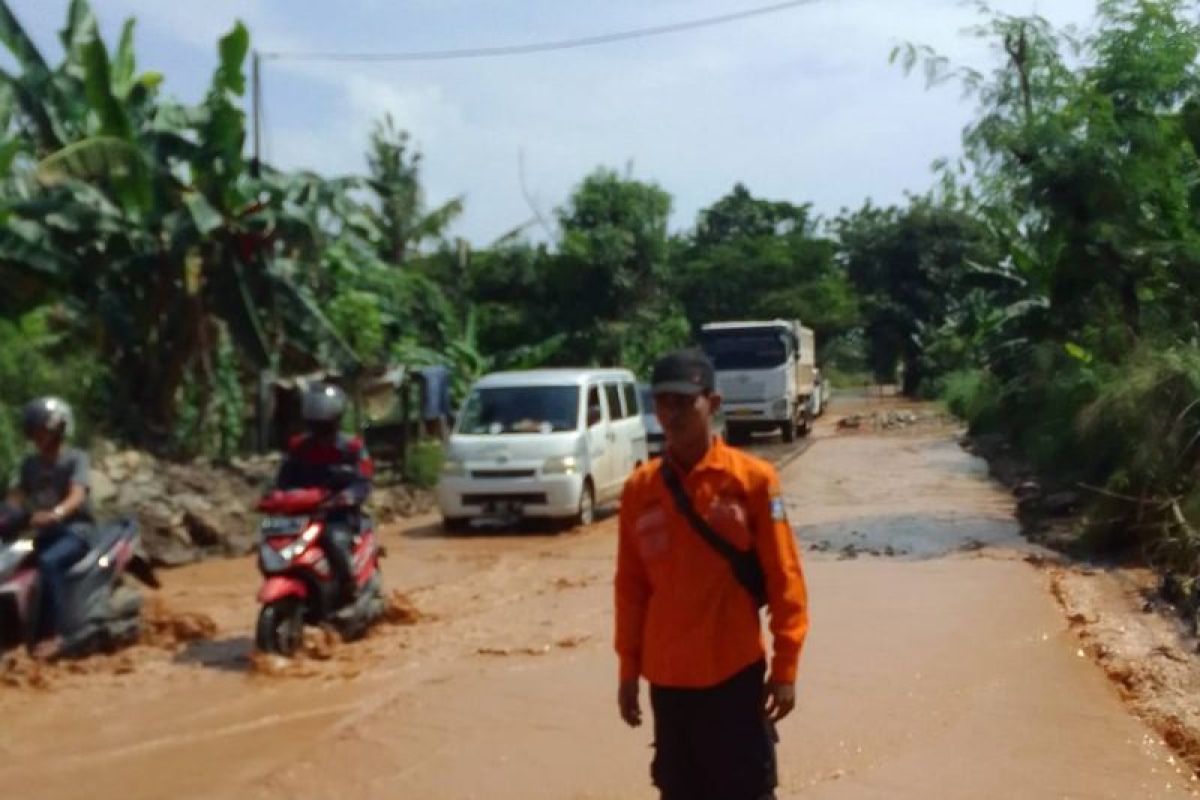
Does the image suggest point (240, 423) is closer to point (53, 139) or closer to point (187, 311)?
point (187, 311)

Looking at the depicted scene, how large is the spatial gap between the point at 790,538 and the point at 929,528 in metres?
12.5

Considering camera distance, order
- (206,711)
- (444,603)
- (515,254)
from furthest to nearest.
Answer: (515,254) → (444,603) → (206,711)

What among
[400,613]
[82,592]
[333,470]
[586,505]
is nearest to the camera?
[82,592]

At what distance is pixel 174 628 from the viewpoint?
1009 cm

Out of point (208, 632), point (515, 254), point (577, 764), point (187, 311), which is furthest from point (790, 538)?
point (515, 254)

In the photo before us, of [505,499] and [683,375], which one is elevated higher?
[683,375]

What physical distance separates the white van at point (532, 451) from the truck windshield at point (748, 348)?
14.5 m

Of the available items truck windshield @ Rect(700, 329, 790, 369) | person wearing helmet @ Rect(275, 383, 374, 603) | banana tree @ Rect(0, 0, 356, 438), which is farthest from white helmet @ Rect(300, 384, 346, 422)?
truck windshield @ Rect(700, 329, 790, 369)

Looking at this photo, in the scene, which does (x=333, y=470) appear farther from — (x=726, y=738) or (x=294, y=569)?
(x=726, y=738)

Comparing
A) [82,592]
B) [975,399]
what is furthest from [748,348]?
[82,592]

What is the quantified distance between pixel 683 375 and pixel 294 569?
205 inches

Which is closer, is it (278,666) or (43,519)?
(43,519)

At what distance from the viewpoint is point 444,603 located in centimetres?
1172

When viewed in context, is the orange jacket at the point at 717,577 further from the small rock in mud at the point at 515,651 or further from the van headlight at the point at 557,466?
the van headlight at the point at 557,466
